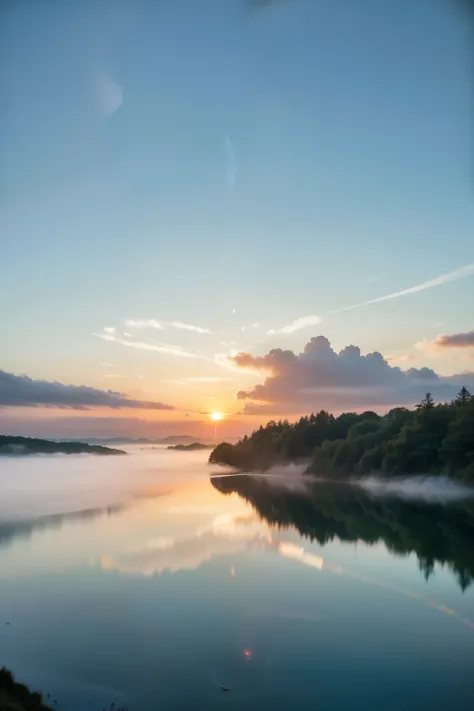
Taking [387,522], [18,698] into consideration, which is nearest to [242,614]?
[18,698]

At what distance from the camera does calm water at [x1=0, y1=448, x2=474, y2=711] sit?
658 inches

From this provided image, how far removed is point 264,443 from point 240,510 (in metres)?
107

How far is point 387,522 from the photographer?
56.6 metres

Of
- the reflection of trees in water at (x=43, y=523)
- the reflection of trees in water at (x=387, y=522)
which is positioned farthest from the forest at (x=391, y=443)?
the reflection of trees in water at (x=43, y=523)

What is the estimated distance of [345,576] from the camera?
33.0 m

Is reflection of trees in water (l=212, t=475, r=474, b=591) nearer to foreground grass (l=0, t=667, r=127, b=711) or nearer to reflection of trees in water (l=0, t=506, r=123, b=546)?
reflection of trees in water (l=0, t=506, r=123, b=546)

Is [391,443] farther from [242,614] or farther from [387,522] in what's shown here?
[242,614]

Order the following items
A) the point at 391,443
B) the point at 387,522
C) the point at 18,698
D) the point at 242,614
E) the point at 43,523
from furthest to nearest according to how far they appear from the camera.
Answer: the point at 391,443 → the point at 387,522 → the point at 43,523 → the point at 242,614 → the point at 18,698

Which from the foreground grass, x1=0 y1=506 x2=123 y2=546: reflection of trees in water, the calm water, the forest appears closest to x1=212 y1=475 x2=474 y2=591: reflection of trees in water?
the calm water

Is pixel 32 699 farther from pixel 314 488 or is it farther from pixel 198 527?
pixel 314 488

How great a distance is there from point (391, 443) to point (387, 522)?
40.9 meters

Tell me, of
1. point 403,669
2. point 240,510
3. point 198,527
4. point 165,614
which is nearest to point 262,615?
point 165,614

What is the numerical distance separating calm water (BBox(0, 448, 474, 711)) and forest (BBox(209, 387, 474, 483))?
26.4 meters

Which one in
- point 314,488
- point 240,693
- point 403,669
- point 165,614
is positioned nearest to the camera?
point 240,693
